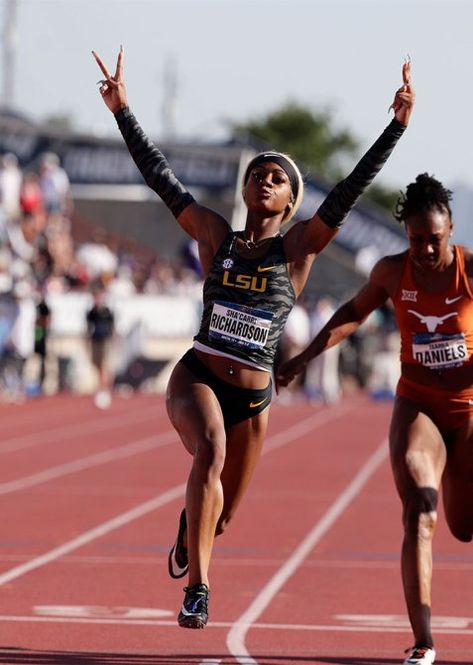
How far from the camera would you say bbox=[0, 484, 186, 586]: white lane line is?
1091cm

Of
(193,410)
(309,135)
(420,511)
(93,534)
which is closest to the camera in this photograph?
(420,511)

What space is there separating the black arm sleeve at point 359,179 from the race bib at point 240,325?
20.5 inches

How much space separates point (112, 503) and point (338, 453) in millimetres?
6673

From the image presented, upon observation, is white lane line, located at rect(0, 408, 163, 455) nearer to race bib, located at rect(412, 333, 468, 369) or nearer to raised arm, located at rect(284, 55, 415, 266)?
raised arm, located at rect(284, 55, 415, 266)

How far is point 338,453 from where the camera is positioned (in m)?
21.6

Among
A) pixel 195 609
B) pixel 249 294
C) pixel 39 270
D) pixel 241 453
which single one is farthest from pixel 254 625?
pixel 39 270

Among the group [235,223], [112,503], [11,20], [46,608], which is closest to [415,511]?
[46,608]

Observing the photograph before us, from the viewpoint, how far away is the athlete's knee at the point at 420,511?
737cm

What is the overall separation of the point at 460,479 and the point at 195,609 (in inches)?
54.9

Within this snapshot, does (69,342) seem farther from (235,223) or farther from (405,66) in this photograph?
(405,66)

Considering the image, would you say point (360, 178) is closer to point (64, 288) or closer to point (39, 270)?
point (39, 270)

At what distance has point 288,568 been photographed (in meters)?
11.4

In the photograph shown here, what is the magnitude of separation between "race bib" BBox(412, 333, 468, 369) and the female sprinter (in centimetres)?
60

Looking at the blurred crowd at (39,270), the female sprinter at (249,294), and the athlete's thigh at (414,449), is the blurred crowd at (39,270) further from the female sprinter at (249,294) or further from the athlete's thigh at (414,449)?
the athlete's thigh at (414,449)
